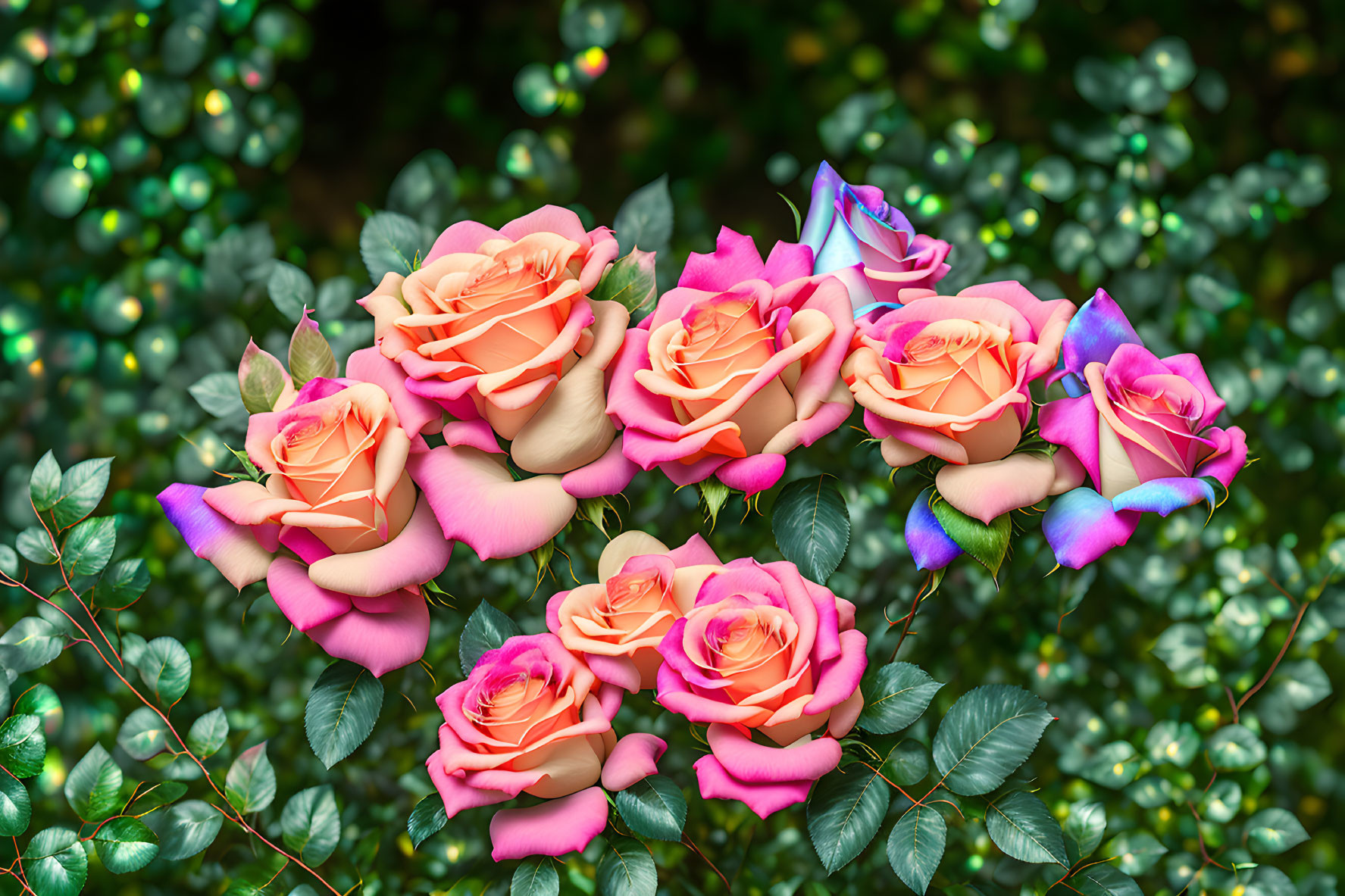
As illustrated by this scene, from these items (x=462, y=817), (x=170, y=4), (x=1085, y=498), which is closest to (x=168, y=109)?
(x=170, y=4)

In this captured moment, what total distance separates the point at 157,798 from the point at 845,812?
19.8 inches

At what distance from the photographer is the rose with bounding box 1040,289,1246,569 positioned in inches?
22.6

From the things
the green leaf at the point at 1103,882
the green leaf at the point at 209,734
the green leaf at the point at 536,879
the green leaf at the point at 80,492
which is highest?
the green leaf at the point at 80,492

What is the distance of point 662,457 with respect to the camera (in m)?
0.58

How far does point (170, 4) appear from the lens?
69 cm

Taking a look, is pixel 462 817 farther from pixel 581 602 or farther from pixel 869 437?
pixel 869 437

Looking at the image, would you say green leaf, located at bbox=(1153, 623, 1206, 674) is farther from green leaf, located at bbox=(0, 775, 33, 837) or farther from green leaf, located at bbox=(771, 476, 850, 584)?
green leaf, located at bbox=(0, 775, 33, 837)

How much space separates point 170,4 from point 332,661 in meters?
0.50

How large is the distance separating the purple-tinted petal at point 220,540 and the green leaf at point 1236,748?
668 mm

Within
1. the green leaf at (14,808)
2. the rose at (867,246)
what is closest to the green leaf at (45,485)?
the green leaf at (14,808)

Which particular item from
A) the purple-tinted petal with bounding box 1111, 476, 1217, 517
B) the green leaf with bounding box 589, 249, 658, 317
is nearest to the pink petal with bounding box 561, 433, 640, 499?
the green leaf with bounding box 589, 249, 658, 317

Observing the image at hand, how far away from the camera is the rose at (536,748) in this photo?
583mm

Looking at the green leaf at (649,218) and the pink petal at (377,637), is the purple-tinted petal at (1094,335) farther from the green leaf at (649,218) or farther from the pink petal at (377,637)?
the pink petal at (377,637)

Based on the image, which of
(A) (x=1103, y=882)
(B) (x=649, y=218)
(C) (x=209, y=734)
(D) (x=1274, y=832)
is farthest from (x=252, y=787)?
(D) (x=1274, y=832)
